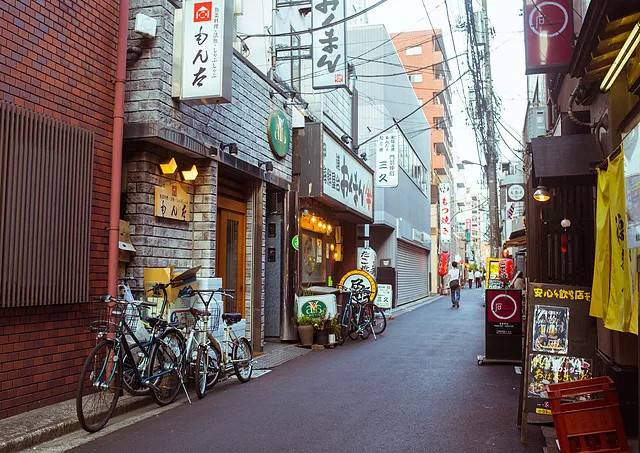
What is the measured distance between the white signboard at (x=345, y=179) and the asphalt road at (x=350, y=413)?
4839mm

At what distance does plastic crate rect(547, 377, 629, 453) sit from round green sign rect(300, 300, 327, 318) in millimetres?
8163

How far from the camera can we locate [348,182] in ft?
54.5

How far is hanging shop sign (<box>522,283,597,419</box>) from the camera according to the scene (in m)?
5.64

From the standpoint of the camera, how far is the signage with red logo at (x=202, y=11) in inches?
328

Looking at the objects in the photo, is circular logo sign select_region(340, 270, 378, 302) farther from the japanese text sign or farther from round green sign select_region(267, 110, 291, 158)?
the japanese text sign

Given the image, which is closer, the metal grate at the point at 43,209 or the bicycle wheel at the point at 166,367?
the metal grate at the point at 43,209

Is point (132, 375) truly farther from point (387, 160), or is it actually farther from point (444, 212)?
point (444, 212)

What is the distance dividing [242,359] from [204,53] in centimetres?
441

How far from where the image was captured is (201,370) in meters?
7.63

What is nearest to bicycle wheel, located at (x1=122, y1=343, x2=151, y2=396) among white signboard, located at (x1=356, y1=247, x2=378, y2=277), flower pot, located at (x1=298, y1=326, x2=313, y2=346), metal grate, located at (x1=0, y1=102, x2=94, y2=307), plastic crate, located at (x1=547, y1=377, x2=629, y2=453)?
metal grate, located at (x1=0, y1=102, x2=94, y2=307)

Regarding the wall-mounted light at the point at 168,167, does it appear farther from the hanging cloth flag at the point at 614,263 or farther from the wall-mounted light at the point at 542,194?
the hanging cloth flag at the point at 614,263

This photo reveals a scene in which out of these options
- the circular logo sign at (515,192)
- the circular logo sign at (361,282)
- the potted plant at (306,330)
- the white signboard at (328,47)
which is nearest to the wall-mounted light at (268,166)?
the white signboard at (328,47)

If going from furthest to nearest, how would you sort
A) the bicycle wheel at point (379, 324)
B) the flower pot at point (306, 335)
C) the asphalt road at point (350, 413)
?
1. the bicycle wheel at point (379, 324)
2. the flower pot at point (306, 335)
3. the asphalt road at point (350, 413)

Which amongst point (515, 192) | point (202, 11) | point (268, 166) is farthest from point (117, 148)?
point (515, 192)
